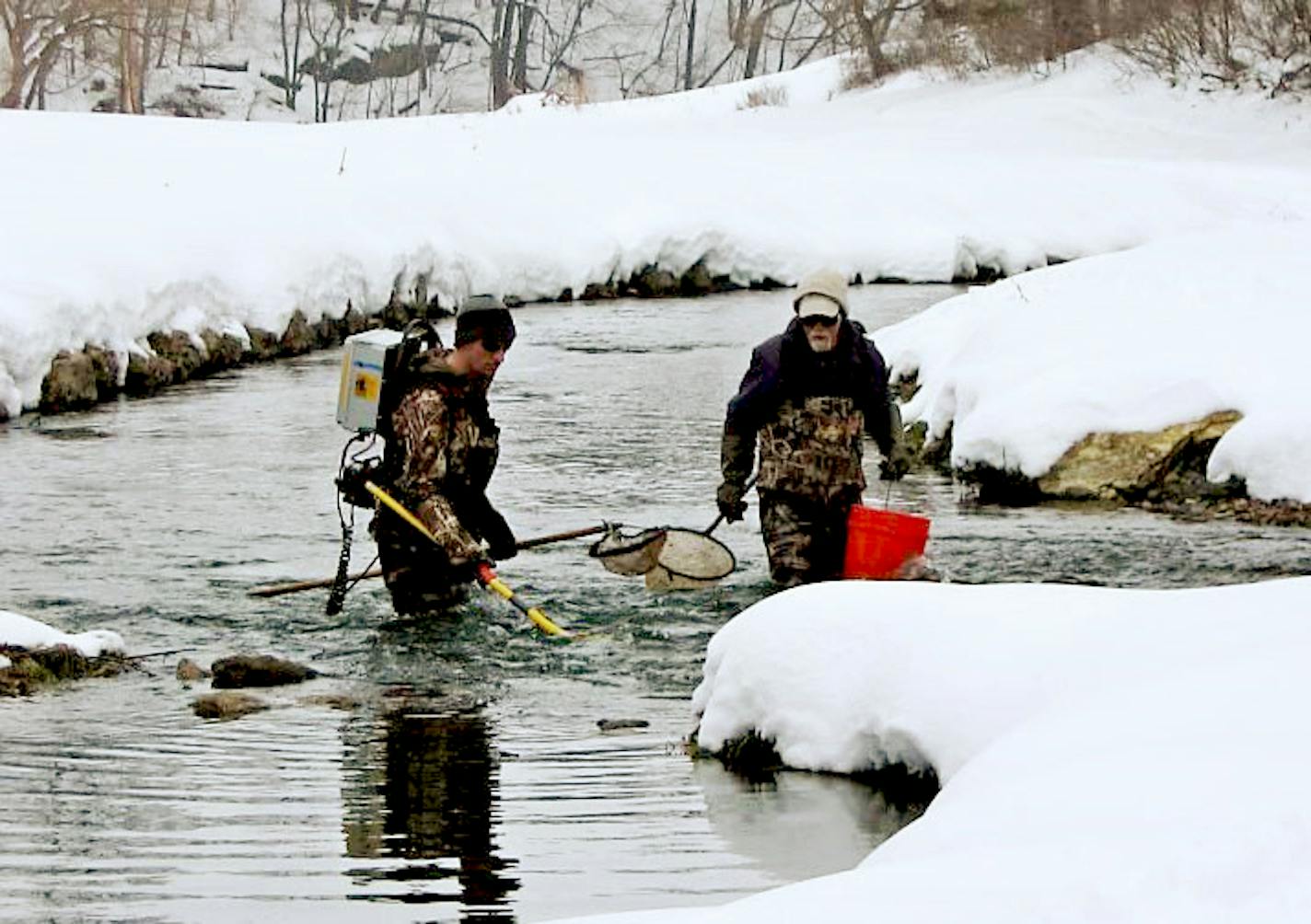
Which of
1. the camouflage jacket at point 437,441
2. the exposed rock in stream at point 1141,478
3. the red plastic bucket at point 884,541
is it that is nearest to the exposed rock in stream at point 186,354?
the exposed rock in stream at point 1141,478

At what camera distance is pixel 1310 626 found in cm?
644

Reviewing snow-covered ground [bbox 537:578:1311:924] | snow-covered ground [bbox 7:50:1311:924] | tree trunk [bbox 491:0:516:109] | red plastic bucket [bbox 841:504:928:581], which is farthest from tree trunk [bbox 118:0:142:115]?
snow-covered ground [bbox 537:578:1311:924]

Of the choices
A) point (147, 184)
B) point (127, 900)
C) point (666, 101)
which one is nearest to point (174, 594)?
point (127, 900)

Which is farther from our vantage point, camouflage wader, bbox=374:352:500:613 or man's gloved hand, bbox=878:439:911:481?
man's gloved hand, bbox=878:439:911:481

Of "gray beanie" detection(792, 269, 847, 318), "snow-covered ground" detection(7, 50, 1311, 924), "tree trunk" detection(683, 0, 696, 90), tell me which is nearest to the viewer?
"snow-covered ground" detection(7, 50, 1311, 924)

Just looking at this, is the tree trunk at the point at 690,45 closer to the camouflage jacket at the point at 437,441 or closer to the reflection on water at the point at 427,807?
the camouflage jacket at the point at 437,441

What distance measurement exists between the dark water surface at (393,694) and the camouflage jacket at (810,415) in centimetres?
72

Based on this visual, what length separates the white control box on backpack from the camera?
33.1 ft

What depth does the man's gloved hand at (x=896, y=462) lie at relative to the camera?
10.7m

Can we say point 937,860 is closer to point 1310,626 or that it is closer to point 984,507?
point 1310,626

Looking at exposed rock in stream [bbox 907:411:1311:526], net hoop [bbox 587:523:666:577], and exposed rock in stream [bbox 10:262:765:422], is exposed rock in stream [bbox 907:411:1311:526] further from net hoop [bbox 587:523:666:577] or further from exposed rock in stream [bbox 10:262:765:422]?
exposed rock in stream [bbox 10:262:765:422]

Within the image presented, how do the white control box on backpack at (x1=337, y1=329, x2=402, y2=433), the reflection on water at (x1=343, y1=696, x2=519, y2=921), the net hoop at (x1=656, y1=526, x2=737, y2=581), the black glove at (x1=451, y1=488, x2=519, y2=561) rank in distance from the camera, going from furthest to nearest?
the net hoop at (x1=656, y1=526, x2=737, y2=581) → the black glove at (x1=451, y1=488, x2=519, y2=561) → the white control box on backpack at (x1=337, y1=329, x2=402, y2=433) → the reflection on water at (x1=343, y1=696, x2=519, y2=921)

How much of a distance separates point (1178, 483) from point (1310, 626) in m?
7.70

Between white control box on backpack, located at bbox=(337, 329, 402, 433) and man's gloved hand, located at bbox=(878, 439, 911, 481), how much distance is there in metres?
2.17
